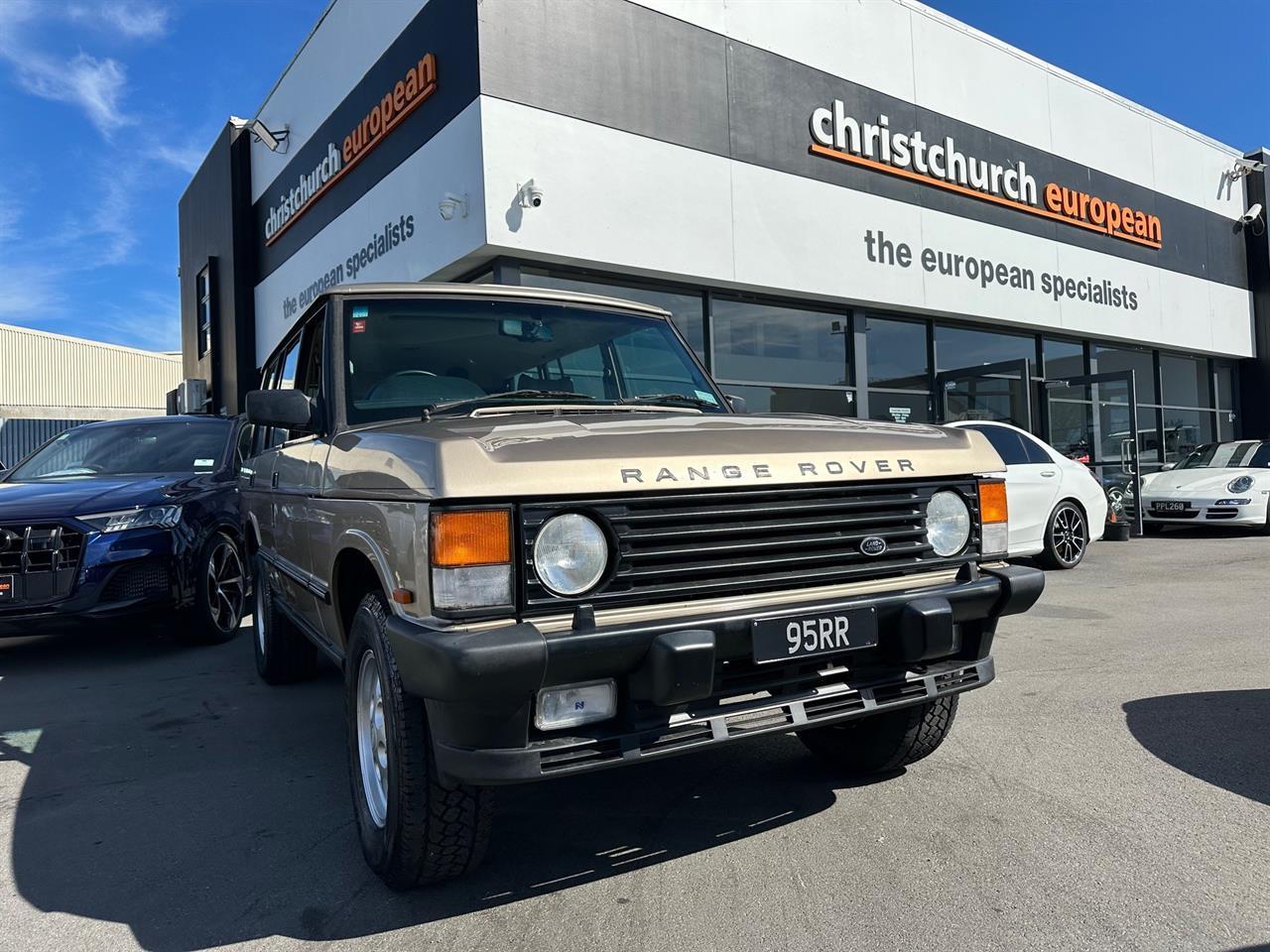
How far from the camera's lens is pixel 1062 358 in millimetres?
15242

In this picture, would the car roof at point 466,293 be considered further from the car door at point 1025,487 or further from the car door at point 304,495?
the car door at point 1025,487

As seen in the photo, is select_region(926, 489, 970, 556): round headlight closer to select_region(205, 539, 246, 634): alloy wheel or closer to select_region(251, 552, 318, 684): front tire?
select_region(251, 552, 318, 684): front tire

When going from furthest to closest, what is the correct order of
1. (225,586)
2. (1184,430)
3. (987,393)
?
(1184,430), (987,393), (225,586)

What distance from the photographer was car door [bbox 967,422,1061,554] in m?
8.05

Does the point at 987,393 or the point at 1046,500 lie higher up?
the point at 987,393

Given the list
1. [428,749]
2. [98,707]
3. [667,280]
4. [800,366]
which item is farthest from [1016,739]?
[800,366]

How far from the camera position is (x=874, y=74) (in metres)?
11.7

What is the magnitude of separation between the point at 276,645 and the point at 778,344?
26.2 ft

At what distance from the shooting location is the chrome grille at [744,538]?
83.7 inches

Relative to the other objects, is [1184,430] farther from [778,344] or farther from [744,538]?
[744,538]

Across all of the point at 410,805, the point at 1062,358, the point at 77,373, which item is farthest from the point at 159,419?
the point at 77,373

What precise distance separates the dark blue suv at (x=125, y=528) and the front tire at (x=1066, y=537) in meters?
7.57

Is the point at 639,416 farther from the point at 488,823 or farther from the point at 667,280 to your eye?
the point at 667,280

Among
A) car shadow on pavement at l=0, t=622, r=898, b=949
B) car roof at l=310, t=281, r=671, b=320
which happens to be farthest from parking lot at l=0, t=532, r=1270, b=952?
car roof at l=310, t=281, r=671, b=320
